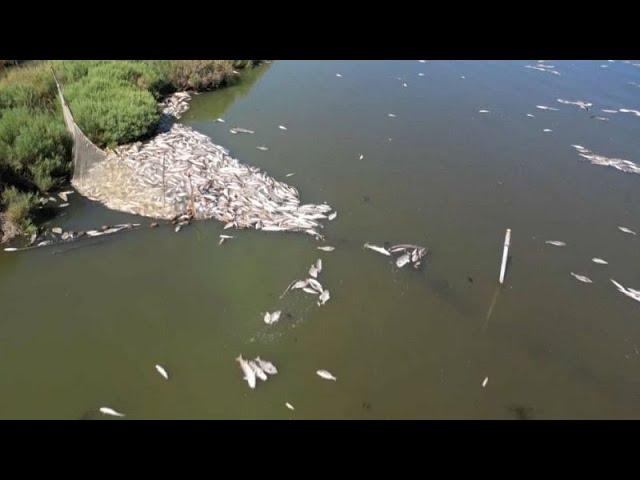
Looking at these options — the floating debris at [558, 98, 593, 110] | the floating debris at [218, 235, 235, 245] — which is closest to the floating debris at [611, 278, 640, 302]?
the floating debris at [218, 235, 235, 245]

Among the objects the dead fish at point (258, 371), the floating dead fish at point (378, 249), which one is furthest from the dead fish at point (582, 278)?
the dead fish at point (258, 371)

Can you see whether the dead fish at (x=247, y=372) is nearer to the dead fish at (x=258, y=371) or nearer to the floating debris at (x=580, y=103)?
the dead fish at (x=258, y=371)

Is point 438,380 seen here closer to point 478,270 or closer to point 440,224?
point 478,270

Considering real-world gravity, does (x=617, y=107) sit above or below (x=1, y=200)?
above

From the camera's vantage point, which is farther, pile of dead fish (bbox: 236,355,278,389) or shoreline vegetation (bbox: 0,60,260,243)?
shoreline vegetation (bbox: 0,60,260,243)

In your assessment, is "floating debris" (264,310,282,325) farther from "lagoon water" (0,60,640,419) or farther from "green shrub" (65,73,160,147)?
"green shrub" (65,73,160,147)

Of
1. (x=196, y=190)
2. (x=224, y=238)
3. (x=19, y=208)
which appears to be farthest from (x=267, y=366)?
(x=19, y=208)
